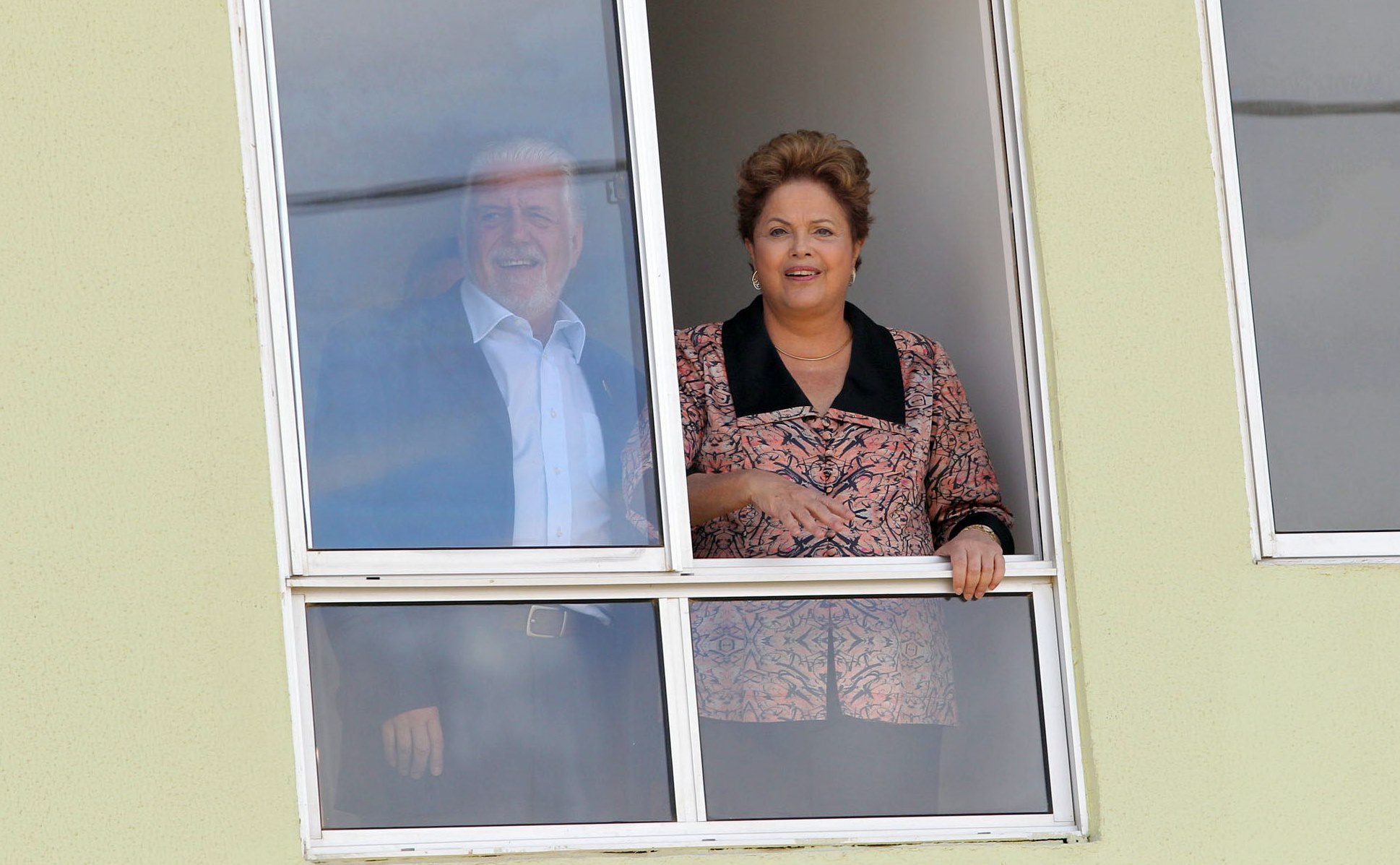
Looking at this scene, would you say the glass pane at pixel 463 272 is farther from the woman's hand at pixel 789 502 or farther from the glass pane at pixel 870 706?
the glass pane at pixel 870 706

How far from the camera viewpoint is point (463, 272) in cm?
372

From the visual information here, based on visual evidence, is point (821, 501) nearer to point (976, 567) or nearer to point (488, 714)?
point (976, 567)

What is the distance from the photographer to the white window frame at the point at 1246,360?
13.3ft

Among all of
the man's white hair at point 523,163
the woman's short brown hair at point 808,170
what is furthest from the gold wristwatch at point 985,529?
the man's white hair at point 523,163

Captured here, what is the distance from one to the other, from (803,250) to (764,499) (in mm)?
724

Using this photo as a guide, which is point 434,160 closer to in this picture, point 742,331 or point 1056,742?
point 742,331

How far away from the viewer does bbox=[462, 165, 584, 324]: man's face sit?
3746 mm

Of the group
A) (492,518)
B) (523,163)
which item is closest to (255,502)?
(492,518)

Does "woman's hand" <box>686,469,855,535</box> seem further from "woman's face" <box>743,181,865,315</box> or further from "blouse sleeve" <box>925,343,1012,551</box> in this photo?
"woman's face" <box>743,181,865,315</box>

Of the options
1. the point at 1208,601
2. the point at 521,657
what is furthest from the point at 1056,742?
the point at 521,657

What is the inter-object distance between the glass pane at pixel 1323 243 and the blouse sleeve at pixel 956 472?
2.14 ft

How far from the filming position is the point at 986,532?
13.6 feet

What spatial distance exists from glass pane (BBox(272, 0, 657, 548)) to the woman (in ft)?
1.36

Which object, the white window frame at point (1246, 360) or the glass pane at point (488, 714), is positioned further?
the white window frame at point (1246, 360)
